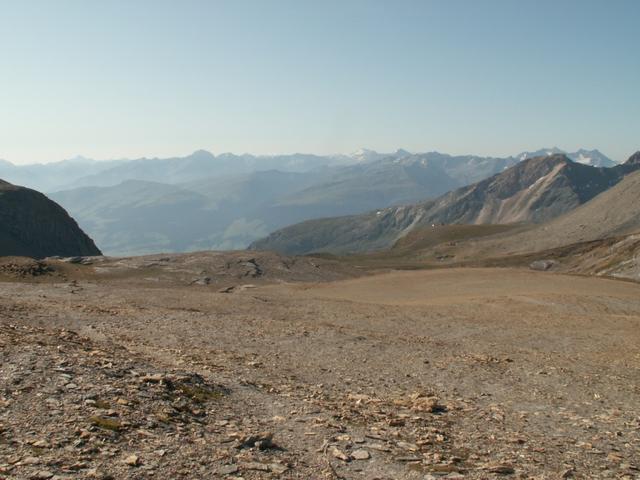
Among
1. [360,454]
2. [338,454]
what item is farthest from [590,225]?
[338,454]

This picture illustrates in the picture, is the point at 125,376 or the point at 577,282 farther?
the point at 577,282

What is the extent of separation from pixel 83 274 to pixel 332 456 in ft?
190

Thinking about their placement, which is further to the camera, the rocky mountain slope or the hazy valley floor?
the rocky mountain slope

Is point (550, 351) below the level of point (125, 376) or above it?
below

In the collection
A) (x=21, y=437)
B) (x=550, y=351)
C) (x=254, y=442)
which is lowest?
(x=550, y=351)

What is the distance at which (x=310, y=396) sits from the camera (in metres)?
16.6

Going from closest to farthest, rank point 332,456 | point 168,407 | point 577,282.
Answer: point 332,456 → point 168,407 → point 577,282

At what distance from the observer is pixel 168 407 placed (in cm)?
1314

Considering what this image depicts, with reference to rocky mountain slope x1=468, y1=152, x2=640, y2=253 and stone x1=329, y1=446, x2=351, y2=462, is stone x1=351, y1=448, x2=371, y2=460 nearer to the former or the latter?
stone x1=329, y1=446, x2=351, y2=462

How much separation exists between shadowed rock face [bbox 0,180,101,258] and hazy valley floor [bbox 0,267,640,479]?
101186mm

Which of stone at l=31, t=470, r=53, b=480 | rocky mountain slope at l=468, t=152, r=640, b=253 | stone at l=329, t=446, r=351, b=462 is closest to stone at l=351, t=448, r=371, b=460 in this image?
stone at l=329, t=446, r=351, b=462

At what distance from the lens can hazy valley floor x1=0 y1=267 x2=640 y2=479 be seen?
10.9 metres

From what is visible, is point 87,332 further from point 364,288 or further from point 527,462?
point 364,288

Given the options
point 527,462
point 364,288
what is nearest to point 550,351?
point 527,462
